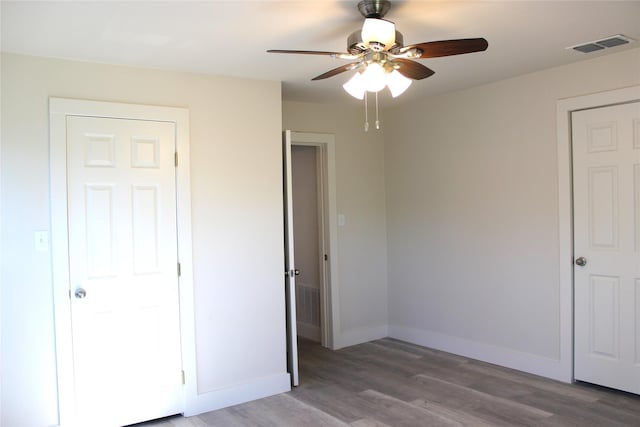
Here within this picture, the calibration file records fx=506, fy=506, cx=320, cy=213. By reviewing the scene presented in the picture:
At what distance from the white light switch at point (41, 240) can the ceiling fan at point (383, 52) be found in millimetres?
1932

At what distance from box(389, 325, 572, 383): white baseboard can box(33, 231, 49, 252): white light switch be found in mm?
3525

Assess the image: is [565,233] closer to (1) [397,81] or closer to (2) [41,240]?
(1) [397,81]

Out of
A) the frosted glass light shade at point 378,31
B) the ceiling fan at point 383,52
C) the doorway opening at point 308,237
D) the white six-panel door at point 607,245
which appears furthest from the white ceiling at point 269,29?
the doorway opening at point 308,237

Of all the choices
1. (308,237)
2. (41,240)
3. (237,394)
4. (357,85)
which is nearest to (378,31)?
(357,85)

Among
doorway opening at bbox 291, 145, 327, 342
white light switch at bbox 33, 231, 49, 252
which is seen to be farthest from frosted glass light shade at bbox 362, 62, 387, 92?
doorway opening at bbox 291, 145, 327, 342

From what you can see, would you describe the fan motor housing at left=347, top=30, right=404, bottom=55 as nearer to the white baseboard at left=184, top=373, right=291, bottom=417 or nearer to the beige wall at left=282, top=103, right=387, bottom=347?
the beige wall at left=282, top=103, right=387, bottom=347

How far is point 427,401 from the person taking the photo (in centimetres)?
367

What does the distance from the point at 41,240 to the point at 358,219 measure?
10.0ft

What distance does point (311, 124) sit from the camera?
16.5 feet

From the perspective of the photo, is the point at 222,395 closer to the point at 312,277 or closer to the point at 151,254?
the point at 151,254

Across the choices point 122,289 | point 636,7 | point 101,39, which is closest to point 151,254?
point 122,289

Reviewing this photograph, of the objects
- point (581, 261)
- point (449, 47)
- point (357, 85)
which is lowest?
point (581, 261)

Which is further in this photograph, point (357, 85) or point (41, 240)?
point (41, 240)

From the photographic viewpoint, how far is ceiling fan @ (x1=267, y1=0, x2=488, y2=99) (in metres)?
2.28
